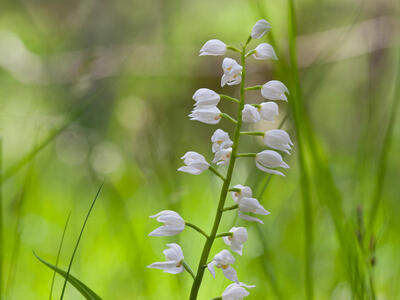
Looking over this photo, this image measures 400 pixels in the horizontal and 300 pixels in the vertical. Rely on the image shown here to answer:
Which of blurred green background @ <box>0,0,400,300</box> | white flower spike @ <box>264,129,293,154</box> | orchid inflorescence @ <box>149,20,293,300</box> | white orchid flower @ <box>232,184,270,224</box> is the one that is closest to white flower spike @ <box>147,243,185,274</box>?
orchid inflorescence @ <box>149,20,293,300</box>

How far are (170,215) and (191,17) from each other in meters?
6.65

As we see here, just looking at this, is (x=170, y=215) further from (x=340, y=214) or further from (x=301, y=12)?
(x=301, y=12)

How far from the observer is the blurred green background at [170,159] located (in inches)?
55.0

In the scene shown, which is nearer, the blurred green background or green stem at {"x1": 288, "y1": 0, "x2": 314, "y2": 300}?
green stem at {"x1": 288, "y1": 0, "x2": 314, "y2": 300}

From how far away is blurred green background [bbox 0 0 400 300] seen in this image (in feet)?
4.58

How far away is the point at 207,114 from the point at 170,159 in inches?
41.4

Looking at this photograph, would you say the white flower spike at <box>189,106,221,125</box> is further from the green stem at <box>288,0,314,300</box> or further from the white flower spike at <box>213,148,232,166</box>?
the green stem at <box>288,0,314,300</box>

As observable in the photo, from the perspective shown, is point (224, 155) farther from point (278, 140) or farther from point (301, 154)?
point (301, 154)

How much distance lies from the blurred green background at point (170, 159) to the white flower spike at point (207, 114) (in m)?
0.29

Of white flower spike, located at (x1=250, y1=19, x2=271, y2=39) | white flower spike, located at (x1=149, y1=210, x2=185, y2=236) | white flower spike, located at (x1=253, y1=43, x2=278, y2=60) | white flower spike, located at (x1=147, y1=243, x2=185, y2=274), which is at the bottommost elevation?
white flower spike, located at (x1=147, y1=243, x2=185, y2=274)

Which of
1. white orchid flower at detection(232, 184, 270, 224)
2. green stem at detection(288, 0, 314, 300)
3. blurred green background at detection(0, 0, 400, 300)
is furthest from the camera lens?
blurred green background at detection(0, 0, 400, 300)

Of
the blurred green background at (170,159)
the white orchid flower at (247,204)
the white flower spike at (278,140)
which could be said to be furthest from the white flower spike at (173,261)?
the blurred green background at (170,159)

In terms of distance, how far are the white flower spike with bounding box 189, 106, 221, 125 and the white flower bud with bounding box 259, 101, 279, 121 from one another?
0.07m

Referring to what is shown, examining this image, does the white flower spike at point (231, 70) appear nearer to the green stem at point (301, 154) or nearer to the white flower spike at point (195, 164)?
the white flower spike at point (195, 164)
